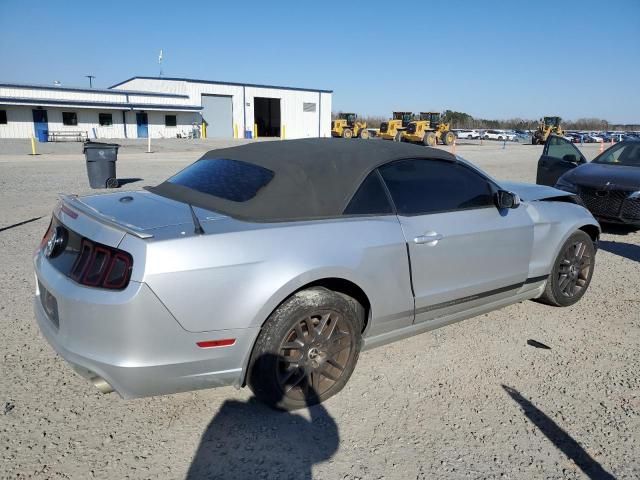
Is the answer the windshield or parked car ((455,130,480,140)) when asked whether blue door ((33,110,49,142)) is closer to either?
the windshield

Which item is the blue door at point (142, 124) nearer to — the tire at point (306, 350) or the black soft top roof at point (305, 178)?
the black soft top roof at point (305, 178)

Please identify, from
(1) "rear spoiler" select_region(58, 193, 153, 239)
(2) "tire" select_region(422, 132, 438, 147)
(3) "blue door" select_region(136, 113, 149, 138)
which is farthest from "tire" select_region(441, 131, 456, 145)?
(1) "rear spoiler" select_region(58, 193, 153, 239)

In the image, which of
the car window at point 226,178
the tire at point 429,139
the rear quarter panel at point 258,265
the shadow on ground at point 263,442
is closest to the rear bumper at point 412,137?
the tire at point 429,139

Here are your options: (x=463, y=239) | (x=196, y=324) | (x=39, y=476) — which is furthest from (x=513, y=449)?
(x=39, y=476)

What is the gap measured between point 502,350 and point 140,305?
2.70 metres

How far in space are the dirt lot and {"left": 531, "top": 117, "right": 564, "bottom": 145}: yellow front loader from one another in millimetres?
45340

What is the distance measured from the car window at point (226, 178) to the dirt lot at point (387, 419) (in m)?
1.26

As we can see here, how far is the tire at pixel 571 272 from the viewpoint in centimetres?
447

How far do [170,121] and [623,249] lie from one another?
42112 millimetres

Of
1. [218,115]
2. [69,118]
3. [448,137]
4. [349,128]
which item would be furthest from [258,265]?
[218,115]

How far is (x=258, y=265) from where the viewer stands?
2.63 m

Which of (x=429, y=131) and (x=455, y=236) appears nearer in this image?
(x=455, y=236)

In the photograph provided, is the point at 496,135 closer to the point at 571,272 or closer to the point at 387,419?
the point at 571,272

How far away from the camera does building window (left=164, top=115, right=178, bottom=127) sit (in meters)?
43.5
